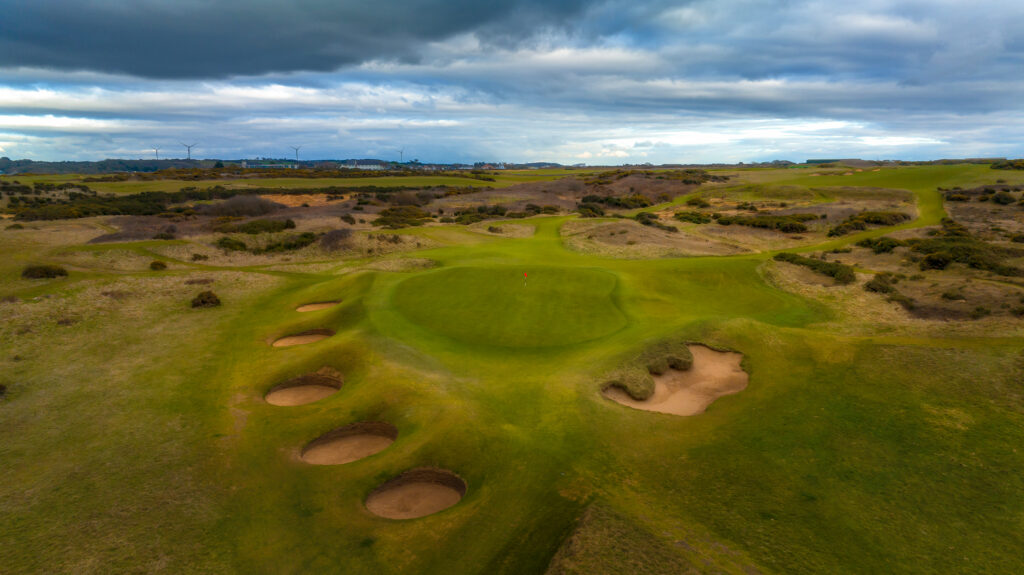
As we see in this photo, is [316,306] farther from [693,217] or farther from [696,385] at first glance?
[693,217]

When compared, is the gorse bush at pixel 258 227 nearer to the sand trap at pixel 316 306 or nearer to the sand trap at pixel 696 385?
the sand trap at pixel 316 306

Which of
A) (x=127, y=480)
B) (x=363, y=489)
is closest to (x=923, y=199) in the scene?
(x=363, y=489)

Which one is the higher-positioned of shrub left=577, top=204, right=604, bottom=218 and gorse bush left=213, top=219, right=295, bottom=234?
shrub left=577, top=204, right=604, bottom=218

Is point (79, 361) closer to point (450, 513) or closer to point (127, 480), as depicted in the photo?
point (127, 480)

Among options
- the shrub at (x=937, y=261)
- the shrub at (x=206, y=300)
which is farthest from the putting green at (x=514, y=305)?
the shrub at (x=937, y=261)

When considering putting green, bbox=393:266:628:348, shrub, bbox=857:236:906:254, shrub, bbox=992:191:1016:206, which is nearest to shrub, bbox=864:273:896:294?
shrub, bbox=857:236:906:254

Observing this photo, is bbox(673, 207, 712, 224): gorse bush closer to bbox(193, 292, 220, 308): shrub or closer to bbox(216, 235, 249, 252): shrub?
bbox(216, 235, 249, 252): shrub

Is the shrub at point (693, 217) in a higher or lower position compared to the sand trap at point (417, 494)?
higher
